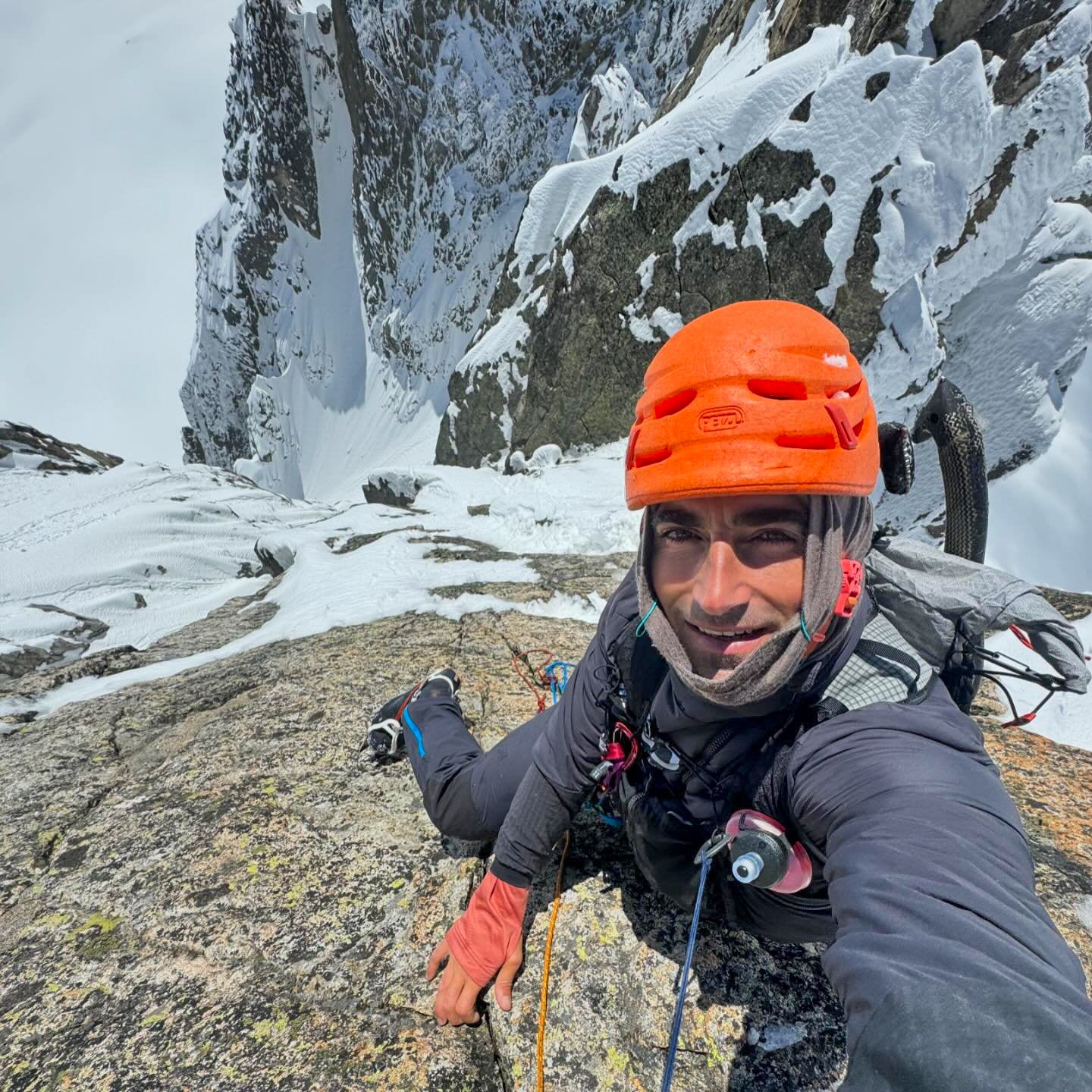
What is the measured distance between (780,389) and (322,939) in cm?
231

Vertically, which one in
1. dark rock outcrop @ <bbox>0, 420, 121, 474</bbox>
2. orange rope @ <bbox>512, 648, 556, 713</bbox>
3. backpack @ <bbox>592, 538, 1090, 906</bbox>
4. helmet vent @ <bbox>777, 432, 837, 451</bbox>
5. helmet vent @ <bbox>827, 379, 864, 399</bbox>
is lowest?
orange rope @ <bbox>512, 648, 556, 713</bbox>

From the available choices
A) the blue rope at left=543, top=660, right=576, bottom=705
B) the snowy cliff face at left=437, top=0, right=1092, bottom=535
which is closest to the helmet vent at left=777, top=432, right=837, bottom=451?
the blue rope at left=543, top=660, right=576, bottom=705

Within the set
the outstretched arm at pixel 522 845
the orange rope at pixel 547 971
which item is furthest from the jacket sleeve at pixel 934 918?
the orange rope at pixel 547 971

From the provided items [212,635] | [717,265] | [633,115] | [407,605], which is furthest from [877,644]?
[633,115]

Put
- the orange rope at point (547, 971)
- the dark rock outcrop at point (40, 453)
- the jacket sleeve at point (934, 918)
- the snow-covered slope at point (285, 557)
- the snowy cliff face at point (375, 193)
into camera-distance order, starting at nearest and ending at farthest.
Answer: the jacket sleeve at point (934, 918)
the orange rope at point (547, 971)
the snow-covered slope at point (285, 557)
the dark rock outcrop at point (40, 453)
the snowy cliff face at point (375, 193)

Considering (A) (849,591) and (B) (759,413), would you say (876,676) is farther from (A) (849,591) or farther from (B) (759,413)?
(B) (759,413)

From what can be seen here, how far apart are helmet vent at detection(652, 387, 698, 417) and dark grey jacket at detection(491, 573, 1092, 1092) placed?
0.78m

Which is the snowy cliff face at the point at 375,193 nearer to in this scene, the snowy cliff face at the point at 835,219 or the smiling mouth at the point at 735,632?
the snowy cliff face at the point at 835,219

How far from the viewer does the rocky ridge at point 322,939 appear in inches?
59.6

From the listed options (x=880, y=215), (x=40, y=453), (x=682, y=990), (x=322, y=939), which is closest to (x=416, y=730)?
(x=322, y=939)

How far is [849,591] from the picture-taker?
51.2 inches

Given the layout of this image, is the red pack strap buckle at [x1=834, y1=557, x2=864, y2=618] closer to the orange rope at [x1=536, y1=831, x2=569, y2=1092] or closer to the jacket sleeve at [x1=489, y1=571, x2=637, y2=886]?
the jacket sleeve at [x1=489, y1=571, x2=637, y2=886]

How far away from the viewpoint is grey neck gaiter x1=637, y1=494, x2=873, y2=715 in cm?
125

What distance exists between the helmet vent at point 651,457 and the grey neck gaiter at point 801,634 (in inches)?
15.5
